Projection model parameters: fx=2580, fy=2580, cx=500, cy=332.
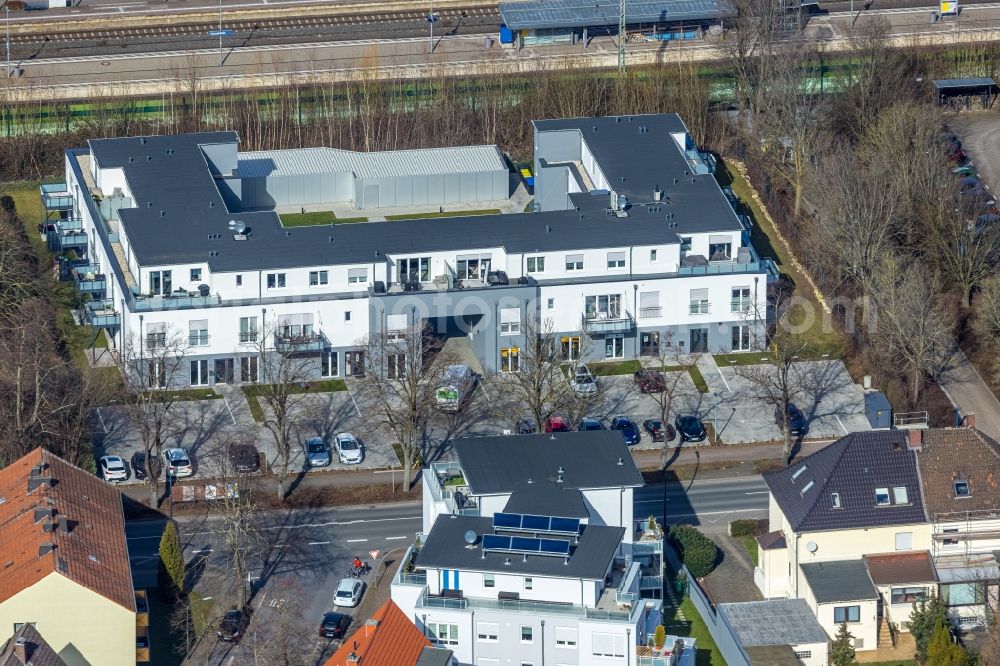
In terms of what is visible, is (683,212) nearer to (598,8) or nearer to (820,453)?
(820,453)

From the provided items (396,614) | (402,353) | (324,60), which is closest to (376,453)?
(402,353)

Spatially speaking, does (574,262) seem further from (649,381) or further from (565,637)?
(565,637)

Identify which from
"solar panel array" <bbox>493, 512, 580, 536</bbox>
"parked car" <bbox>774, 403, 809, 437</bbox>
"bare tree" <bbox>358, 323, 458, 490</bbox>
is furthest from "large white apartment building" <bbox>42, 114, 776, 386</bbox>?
"solar panel array" <bbox>493, 512, 580, 536</bbox>

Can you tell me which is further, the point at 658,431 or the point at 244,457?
the point at 658,431

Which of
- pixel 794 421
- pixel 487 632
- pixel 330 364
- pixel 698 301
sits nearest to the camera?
pixel 487 632

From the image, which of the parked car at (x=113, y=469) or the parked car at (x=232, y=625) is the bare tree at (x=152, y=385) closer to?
the parked car at (x=113, y=469)

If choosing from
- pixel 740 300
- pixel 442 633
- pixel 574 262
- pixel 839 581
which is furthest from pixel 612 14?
pixel 442 633
